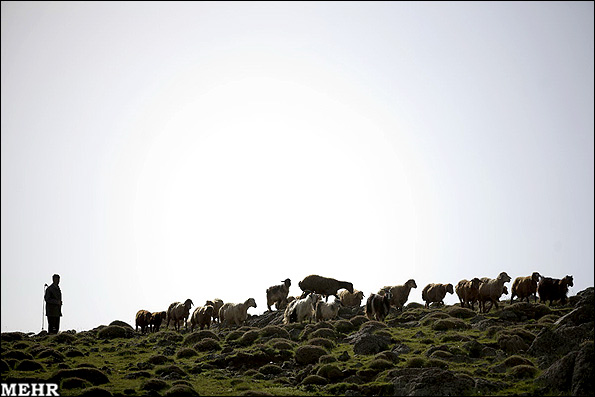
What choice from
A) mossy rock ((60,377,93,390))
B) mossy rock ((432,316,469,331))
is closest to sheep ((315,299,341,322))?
mossy rock ((432,316,469,331))

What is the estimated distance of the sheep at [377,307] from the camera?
37.6 m

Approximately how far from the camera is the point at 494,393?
21.4 metres

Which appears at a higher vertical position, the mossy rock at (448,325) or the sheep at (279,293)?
the sheep at (279,293)

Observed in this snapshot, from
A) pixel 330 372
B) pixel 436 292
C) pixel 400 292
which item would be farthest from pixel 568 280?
pixel 330 372

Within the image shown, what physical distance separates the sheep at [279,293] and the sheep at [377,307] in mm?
10068

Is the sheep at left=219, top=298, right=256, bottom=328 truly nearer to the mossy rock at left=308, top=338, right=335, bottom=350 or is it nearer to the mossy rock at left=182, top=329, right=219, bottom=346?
the mossy rock at left=182, top=329, right=219, bottom=346

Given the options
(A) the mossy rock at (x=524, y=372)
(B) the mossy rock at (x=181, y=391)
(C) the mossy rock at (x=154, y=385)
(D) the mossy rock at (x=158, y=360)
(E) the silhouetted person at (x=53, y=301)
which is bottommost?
(A) the mossy rock at (x=524, y=372)

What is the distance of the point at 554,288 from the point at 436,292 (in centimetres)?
978

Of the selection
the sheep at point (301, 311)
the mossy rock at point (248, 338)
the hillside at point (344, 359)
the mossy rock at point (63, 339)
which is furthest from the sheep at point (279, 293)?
the mossy rock at point (63, 339)

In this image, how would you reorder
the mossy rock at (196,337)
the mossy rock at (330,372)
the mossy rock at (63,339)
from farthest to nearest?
the mossy rock at (63,339) < the mossy rock at (196,337) < the mossy rock at (330,372)

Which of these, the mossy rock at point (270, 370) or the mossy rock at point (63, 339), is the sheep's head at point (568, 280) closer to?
the mossy rock at point (270, 370)

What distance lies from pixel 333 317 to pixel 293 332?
4.68 meters

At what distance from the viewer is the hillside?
22219 mm

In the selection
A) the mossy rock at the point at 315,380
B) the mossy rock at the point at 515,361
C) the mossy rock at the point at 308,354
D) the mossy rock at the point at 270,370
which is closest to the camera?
the mossy rock at the point at 315,380
